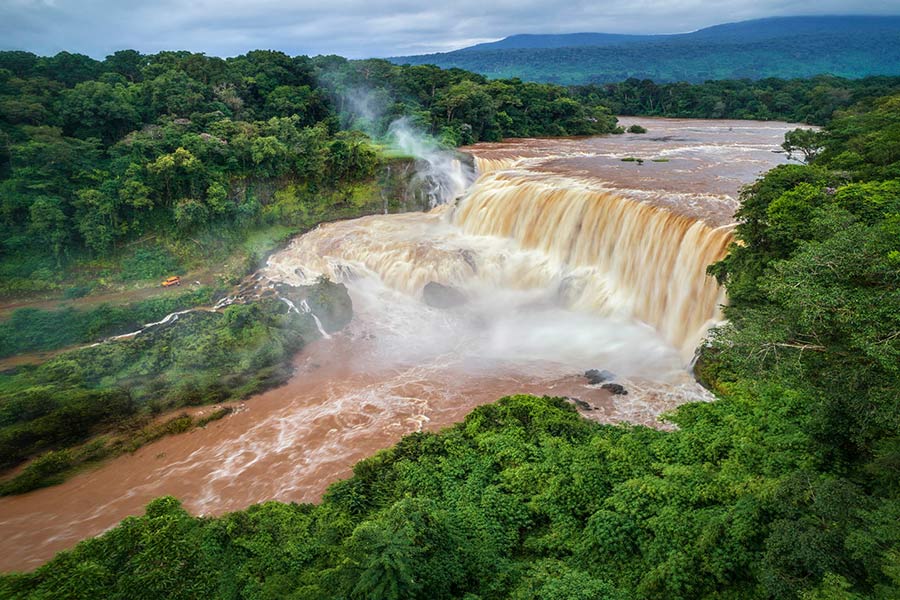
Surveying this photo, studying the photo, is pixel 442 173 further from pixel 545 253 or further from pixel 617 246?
pixel 617 246

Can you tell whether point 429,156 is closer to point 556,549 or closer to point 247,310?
point 247,310

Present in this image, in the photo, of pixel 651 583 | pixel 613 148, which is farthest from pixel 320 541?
pixel 613 148

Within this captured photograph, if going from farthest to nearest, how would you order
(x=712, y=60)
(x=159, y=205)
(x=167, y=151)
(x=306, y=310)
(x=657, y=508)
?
(x=712, y=60) → (x=167, y=151) → (x=159, y=205) → (x=306, y=310) → (x=657, y=508)

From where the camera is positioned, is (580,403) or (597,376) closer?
(580,403)

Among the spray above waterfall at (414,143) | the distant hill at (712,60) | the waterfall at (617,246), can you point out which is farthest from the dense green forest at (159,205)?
the distant hill at (712,60)

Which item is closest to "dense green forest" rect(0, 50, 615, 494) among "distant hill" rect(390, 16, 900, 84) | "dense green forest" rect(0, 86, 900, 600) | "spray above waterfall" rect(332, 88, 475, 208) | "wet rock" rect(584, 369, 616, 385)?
"spray above waterfall" rect(332, 88, 475, 208)

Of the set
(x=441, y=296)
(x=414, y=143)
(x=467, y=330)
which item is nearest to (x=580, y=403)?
(x=467, y=330)
